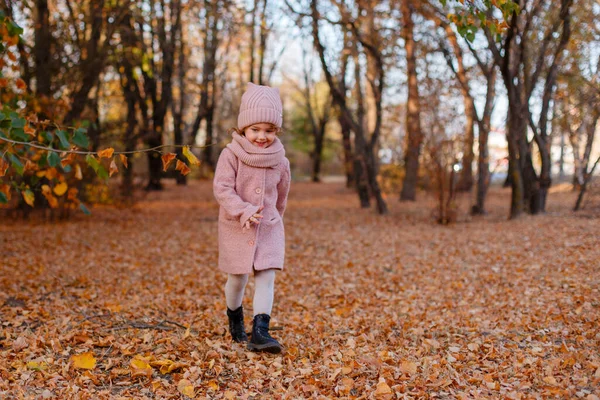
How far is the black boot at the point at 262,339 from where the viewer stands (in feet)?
12.0

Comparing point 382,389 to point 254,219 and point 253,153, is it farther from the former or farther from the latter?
point 253,153

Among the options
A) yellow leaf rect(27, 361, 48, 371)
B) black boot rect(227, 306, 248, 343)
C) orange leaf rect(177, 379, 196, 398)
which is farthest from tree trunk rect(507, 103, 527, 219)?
yellow leaf rect(27, 361, 48, 371)

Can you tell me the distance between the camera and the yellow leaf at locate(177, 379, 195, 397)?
307 cm

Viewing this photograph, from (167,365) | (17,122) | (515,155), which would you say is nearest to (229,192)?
(167,365)

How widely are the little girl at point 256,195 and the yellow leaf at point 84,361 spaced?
91cm

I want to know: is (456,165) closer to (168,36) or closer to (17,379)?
(17,379)

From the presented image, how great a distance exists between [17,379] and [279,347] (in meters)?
1.42

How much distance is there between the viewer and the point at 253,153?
12.0 ft

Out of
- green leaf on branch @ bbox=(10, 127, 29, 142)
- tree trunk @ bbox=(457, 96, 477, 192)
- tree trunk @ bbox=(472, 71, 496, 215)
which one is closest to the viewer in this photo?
green leaf on branch @ bbox=(10, 127, 29, 142)

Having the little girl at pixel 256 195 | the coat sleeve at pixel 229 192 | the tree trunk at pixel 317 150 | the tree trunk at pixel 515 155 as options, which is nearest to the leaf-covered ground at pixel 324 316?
the little girl at pixel 256 195

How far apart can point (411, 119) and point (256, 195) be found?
11066 mm

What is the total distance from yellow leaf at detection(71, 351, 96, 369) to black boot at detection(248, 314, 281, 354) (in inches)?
35.9

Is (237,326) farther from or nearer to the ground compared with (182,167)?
nearer to the ground

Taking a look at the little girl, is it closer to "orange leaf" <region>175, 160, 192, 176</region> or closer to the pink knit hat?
the pink knit hat
